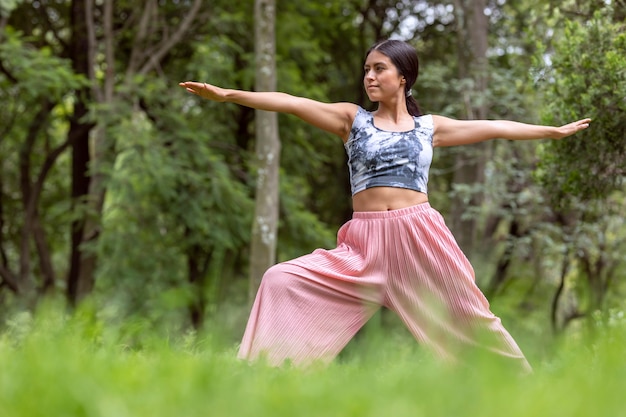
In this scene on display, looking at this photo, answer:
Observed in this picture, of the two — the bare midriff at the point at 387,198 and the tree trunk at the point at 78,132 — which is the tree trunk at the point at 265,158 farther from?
the bare midriff at the point at 387,198

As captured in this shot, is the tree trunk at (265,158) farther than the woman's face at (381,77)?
Yes

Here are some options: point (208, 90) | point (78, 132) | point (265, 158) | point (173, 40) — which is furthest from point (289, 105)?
point (78, 132)

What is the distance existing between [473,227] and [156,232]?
4926 mm

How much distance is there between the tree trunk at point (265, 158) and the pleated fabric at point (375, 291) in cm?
679

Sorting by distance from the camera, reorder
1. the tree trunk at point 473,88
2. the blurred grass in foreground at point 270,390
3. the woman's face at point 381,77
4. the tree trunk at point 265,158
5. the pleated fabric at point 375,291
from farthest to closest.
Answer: the tree trunk at point 473,88 → the tree trunk at point 265,158 → the woman's face at point 381,77 → the pleated fabric at point 375,291 → the blurred grass in foreground at point 270,390

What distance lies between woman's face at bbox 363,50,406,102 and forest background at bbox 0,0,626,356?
5.36 m

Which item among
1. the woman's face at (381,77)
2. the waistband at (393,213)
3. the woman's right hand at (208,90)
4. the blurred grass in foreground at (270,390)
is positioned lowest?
the blurred grass in foreground at (270,390)

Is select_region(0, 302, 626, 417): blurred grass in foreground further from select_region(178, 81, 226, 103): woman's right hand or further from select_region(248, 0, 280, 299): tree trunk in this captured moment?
select_region(248, 0, 280, 299): tree trunk

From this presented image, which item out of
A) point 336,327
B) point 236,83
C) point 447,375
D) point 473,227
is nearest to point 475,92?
point 473,227

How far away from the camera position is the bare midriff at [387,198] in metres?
4.82

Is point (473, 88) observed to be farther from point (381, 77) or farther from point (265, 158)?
point (381, 77)

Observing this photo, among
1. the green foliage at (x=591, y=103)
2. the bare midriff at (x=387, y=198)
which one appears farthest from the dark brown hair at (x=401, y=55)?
the green foliage at (x=591, y=103)

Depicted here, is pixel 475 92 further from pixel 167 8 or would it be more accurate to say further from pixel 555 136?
pixel 555 136

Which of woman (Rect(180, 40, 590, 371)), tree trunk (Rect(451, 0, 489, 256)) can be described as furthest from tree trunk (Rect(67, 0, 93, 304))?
woman (Rect(180, 40, 590, 371))
